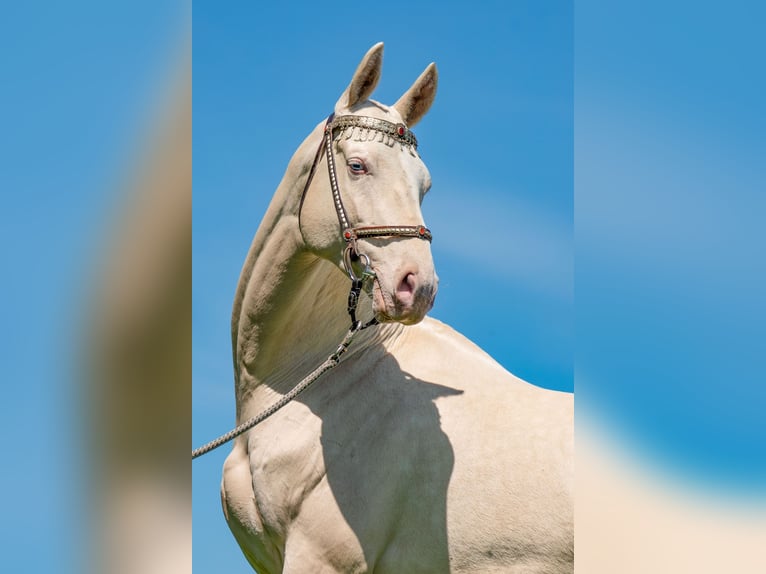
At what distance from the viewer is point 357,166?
4.20 m

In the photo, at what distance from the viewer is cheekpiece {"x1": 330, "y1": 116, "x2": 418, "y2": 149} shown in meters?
4.27

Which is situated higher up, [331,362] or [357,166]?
[357,166]

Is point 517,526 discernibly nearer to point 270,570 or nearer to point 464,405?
point 464,405

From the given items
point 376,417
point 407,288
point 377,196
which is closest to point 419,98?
point 377,196

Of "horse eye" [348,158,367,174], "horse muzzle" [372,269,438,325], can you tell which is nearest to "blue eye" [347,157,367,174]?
"horse eye" [348,158,367,174]

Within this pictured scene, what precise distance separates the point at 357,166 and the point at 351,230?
1.15ft

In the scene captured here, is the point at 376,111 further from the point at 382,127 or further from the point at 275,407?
the point at 275,407

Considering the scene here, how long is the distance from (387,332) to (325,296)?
0.42m

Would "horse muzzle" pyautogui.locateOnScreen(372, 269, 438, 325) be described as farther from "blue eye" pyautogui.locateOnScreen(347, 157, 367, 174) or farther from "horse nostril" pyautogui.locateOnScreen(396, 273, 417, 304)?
"blue eye" pyautogui.locateOnScreen(347, 157, 367, 174)
